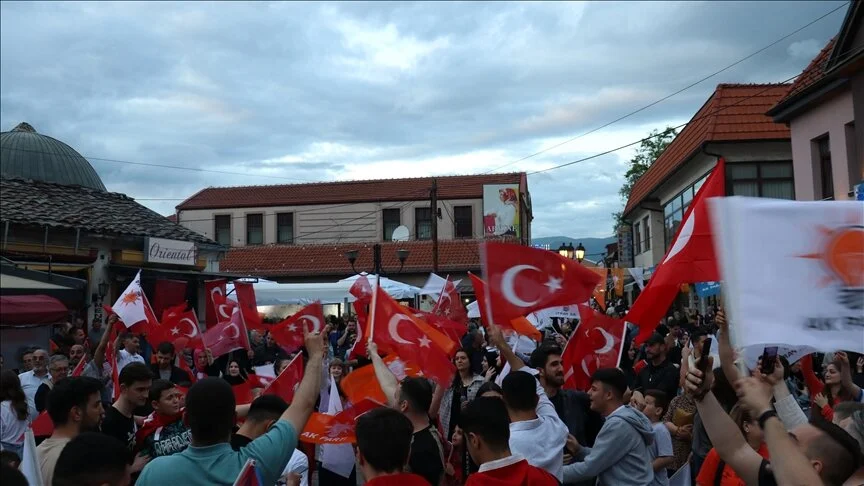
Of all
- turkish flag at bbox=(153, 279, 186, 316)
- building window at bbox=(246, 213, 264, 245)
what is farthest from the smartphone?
building window at bbox=(246, 213, 264, 245)

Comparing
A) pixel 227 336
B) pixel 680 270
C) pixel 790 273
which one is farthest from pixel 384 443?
pixel 227 336

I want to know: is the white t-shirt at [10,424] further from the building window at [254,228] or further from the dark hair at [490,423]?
the building window at [254,228]

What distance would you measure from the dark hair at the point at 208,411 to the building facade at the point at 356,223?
3478 cm

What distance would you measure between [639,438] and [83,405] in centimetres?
341

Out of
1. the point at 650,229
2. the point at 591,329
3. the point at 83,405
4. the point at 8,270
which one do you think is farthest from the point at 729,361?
the point at 650,229

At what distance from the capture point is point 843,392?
688 centimetres

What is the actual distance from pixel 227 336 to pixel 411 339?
5.51 metres

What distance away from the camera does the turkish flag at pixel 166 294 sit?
2048 cm

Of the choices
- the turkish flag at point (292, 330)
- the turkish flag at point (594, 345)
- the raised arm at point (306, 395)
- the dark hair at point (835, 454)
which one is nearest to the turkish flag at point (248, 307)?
the turkish flag at point (292, 330)

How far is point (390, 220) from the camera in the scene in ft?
140

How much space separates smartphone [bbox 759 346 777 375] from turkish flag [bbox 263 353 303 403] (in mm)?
4590

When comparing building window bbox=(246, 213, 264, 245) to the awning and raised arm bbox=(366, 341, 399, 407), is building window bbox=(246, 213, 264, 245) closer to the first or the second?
raised arm bbox=(366, 341, 399, 407)

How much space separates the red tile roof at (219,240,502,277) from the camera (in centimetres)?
3934

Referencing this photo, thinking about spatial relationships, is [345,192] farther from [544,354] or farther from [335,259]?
A: [544,354]
